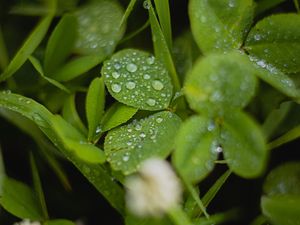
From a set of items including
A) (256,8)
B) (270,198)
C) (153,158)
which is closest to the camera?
(153,158)

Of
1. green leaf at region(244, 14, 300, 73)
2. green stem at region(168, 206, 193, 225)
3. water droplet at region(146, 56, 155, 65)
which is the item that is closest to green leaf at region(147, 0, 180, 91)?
water droplet at region(146, 56, 155, 65)

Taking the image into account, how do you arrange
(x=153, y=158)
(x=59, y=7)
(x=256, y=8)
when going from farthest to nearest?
(x=59, y=7) → (x=256, y=8) → (x=153, y=158)

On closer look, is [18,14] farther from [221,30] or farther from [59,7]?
[221,30]

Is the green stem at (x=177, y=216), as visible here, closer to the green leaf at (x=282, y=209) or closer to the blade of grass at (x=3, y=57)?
the green leaf at (x=282, y=209)

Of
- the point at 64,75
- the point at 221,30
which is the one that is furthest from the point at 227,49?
the point at 64,75

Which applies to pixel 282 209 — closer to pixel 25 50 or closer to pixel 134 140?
pixel 134 140

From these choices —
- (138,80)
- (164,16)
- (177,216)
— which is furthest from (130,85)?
(177,216)

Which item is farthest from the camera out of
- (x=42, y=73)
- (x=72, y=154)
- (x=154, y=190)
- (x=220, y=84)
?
(x=42, y=73)
